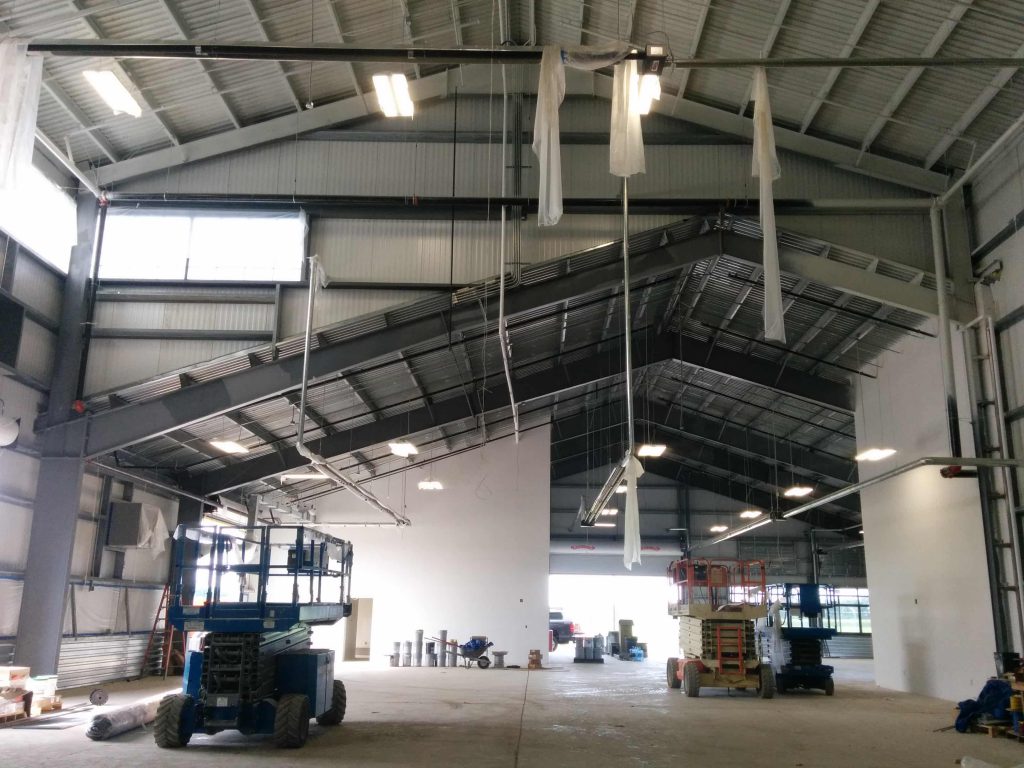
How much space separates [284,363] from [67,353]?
13.8 ft

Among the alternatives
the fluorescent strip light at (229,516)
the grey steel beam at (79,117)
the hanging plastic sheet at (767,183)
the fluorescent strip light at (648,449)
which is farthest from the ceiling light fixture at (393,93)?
the fluorescent strip light at (229,516)

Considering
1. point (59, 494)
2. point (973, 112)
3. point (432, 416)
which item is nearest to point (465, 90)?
point (432, 416)

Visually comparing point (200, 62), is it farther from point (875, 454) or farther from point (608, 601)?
point (608, 601)

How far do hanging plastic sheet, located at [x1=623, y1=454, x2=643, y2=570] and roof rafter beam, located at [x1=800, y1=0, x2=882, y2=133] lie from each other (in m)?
7.32

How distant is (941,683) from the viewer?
18.1 m

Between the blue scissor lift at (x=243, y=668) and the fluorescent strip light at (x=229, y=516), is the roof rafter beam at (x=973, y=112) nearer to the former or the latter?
the blue scissor lift at (x=243, y=668)

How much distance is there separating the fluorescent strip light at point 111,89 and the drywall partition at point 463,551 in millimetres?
19811

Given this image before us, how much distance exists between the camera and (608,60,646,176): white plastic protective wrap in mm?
9781

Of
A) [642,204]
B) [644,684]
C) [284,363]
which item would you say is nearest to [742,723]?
[644,684]

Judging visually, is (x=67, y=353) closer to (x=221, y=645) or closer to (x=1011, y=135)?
(x=221, y=645)

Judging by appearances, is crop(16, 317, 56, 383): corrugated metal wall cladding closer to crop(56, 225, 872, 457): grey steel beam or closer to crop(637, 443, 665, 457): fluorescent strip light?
crop(56, 225, 872, 457): grey steel beam

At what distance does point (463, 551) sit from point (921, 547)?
1540 centimetres

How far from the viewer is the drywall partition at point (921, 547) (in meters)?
16.6

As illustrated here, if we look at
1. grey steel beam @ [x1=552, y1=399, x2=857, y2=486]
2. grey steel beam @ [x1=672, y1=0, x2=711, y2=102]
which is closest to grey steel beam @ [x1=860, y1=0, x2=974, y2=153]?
grey steel beam @ [x1=672, y1=0, x2=711, y2=102]
